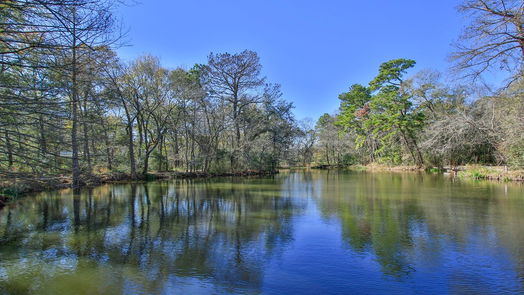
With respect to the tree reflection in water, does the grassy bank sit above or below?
above

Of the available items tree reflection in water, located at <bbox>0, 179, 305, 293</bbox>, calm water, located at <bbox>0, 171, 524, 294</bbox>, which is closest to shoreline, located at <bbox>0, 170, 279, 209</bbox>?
tree reflection in water, located at <bbox>0, 179, 305, 293</bbox>

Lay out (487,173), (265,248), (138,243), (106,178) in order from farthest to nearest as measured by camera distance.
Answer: (487,173) → (106,178) → (138,243) → (265,248)

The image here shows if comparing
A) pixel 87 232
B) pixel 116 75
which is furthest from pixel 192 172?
pixel 87 232

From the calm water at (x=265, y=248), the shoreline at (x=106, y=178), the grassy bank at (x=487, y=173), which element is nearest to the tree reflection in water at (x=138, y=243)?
the calm water at (x=265, y=248)

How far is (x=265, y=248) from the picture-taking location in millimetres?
7293

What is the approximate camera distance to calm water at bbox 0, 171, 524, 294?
17.7 ft

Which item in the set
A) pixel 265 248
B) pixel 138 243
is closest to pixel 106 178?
pixel 138 243

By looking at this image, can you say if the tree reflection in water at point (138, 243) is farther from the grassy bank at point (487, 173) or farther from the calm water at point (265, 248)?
the grassy bank at point (487, 173)

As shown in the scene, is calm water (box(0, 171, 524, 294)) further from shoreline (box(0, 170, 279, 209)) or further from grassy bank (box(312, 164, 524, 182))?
grassy bank (box(312, 164, 524, 182))

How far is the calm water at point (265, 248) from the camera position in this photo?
540 cm

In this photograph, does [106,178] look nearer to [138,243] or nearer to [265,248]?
[138,243]

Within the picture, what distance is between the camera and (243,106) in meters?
31.8

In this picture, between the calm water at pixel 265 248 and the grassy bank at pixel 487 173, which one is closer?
the calm water at pixel 265 248

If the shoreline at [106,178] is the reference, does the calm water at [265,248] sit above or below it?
below
